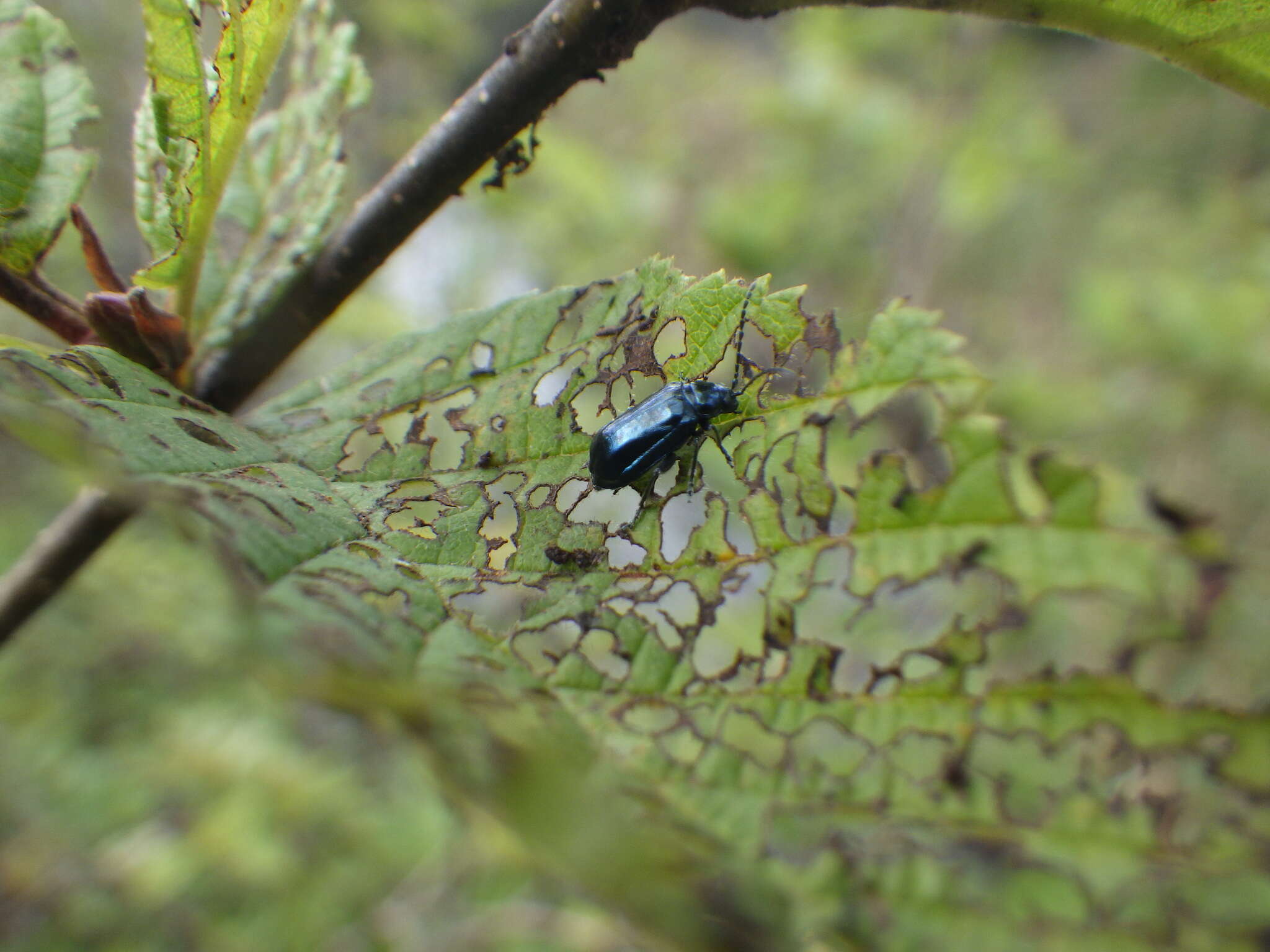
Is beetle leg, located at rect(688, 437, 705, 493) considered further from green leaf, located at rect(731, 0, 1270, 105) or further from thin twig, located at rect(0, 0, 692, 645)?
green leaf, located at rect(731, 0, 1270, 105)

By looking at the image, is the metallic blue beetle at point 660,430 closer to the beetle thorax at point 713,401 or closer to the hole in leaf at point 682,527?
the beetle thorax at point 713,401

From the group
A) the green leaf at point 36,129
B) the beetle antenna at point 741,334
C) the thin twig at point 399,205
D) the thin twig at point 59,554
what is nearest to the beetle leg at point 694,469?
the beetle antenna at point 741,334

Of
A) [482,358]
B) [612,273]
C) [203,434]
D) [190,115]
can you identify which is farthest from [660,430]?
[612,273]

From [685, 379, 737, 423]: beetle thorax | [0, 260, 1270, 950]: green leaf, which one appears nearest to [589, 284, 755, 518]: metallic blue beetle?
[685, 379, 737, 423]: beetle thorax

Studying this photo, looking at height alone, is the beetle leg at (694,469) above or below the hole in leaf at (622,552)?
above

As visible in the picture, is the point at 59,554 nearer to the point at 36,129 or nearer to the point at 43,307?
the point at 43,307

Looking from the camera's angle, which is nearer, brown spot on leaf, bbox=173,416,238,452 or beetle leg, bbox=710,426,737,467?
brown spot on leaf, bbox=173,416,238,452

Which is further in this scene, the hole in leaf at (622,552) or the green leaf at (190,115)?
the hole in leaf at (622,552)
